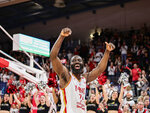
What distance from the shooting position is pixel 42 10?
2020 cm

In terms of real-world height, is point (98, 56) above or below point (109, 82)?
above

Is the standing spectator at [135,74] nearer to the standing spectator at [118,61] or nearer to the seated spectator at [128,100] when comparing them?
the standing spectator at [118,61]

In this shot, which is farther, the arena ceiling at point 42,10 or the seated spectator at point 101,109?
the arena ceiling at point 42,10

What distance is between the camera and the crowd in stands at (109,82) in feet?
28.7

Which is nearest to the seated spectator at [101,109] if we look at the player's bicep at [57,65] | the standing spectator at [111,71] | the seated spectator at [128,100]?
the seated spectator at [128,100]

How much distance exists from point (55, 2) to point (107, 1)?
11.8 feet

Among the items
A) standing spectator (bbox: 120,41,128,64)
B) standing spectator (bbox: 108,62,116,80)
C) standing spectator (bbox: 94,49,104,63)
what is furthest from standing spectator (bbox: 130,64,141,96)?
standing spectator (bbox: 94,49,104,63)

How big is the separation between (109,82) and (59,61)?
745cm

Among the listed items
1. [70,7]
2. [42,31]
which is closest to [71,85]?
[70,7]

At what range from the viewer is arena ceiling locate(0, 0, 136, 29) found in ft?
61.7

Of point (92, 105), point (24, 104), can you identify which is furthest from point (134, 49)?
point (24, 104)

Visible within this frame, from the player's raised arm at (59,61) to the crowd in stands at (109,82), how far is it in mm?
1998

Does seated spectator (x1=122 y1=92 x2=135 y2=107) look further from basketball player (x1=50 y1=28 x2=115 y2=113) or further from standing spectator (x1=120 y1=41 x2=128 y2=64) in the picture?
basketball player (x1=50 y1=28 x2=115 y2=113)

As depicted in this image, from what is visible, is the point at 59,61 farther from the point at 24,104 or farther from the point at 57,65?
the point at 24,104
